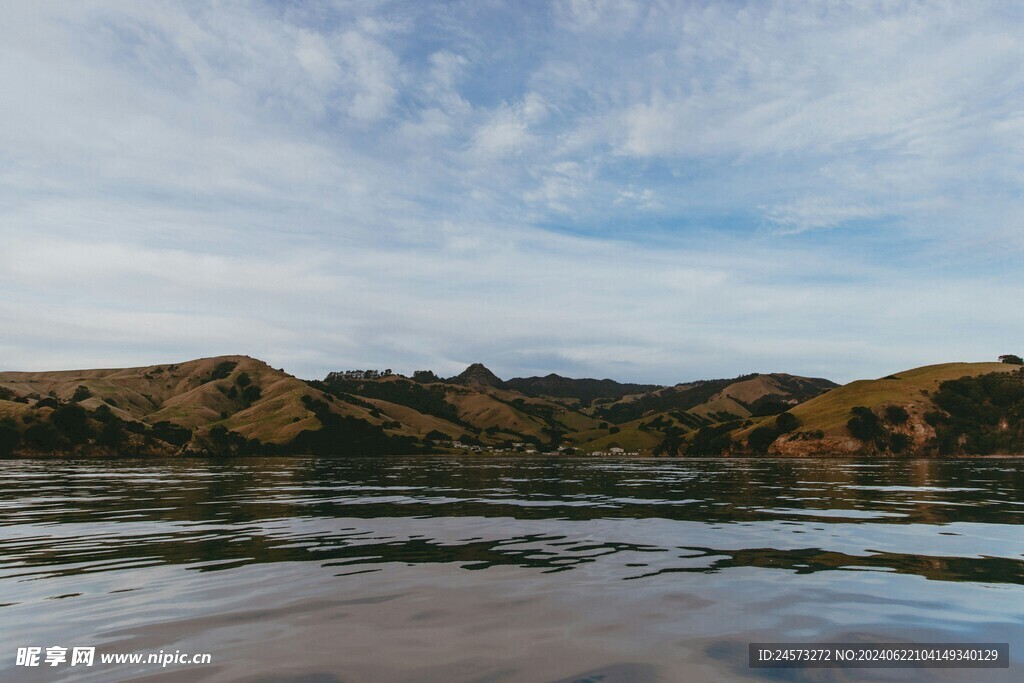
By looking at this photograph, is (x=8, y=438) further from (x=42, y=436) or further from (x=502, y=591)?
(x=502, y=591)

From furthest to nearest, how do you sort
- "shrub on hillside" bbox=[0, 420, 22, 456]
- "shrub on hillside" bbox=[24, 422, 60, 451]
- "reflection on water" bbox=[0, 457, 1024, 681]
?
"shrub on hillside" bbox=[24, 422, 60, 451]
"shrub on hillside" bbox=[0, 420, 22, 456]
"reflection on water" bbox=[0, 457, 1024, 681]

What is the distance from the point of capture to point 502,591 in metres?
15.7

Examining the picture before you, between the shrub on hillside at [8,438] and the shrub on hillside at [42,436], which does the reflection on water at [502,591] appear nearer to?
the shrub on hillside at [8,438]

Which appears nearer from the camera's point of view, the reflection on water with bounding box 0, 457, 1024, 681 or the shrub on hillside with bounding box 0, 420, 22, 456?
the reflection on water with bounding box 0, 457, 1024, 681

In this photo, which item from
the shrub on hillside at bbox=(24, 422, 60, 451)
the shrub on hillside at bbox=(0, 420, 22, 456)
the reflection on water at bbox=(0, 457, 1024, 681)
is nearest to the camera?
the reflection on water at bbox=(0, 457, 1024, 681)

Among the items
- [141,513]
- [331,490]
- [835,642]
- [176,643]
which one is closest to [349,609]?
[176,643]

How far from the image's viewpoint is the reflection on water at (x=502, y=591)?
10680 mm

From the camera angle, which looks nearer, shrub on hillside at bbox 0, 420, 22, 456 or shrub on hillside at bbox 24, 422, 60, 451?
shrub on hillside at bbox 0, 420, 22, 456

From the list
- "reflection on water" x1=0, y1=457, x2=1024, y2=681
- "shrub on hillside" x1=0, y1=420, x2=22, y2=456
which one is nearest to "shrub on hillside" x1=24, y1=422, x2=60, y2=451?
"shrub on hillside" x1=0, y1=420, x2=22, y2=456

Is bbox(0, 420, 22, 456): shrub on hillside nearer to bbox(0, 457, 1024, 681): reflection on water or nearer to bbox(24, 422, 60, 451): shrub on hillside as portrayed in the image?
bbox(24, 422, 60, 451): shrub on hillside

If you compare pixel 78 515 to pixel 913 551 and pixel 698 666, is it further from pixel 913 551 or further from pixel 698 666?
pixel 913 551

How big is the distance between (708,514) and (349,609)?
24861 mm

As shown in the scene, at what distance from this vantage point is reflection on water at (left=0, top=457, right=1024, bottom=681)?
35.0 ft

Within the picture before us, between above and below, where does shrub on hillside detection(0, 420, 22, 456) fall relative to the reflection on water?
below
